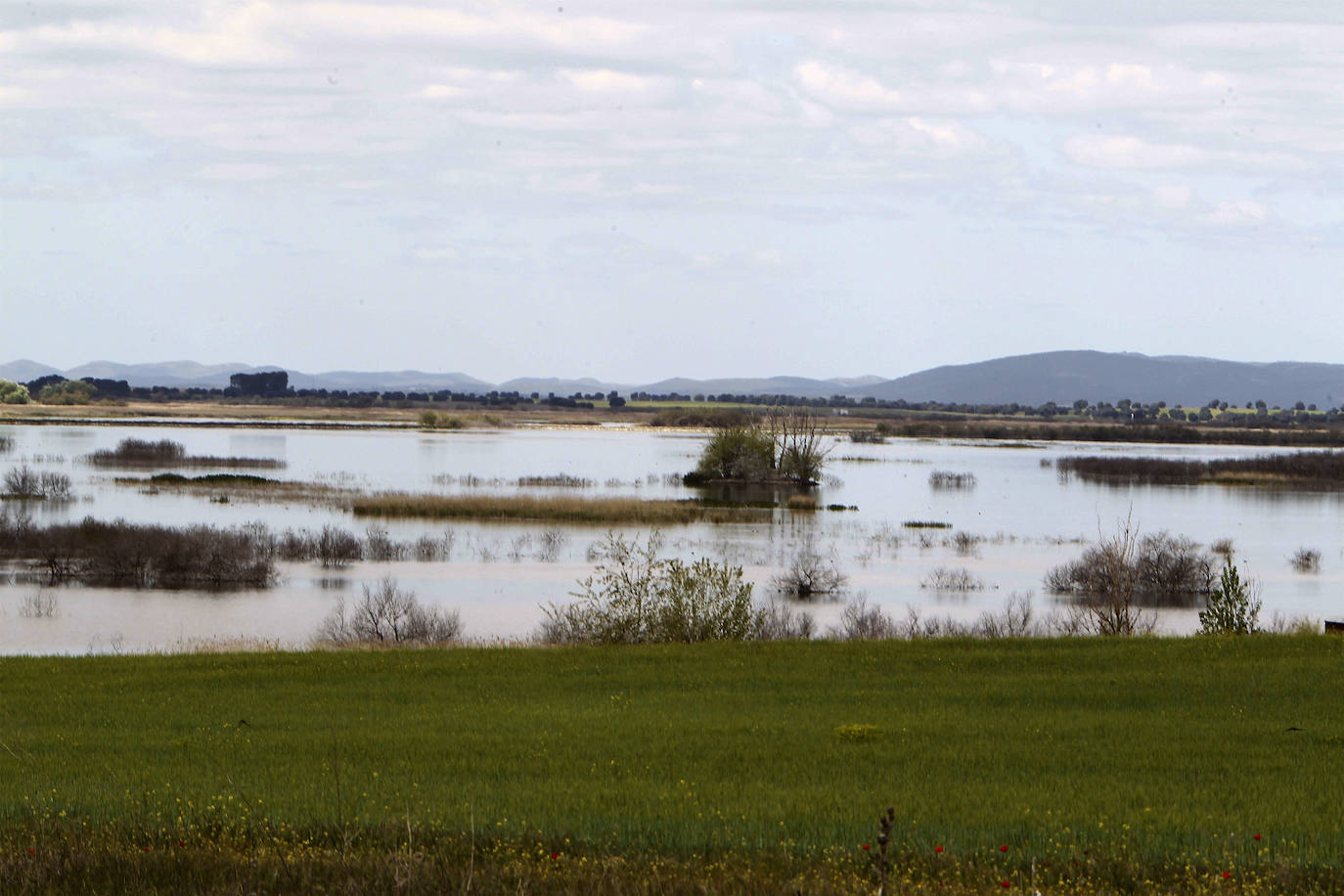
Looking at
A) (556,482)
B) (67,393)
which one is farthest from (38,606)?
(67,393)

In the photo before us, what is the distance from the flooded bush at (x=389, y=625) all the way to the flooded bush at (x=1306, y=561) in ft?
97.2

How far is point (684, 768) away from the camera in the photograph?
1145 centimetres

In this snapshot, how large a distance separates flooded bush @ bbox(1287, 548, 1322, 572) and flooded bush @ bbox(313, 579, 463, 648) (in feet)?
97.2

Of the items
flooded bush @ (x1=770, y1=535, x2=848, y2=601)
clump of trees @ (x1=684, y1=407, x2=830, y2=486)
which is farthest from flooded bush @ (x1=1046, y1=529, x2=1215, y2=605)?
clump of trees @ (x1=684, y1=407, x2=830, y2=486)

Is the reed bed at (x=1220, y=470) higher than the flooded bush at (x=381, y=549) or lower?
higher

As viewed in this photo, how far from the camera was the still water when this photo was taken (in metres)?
32.8

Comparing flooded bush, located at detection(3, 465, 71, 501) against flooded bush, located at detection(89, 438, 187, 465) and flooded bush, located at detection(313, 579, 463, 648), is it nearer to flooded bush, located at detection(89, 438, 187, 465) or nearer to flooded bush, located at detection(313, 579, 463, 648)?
flooded bush, located at detection(89, 438, 187, 465)

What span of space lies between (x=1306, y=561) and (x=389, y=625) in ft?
106

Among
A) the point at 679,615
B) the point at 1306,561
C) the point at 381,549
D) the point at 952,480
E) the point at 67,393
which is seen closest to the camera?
the point at 679,615

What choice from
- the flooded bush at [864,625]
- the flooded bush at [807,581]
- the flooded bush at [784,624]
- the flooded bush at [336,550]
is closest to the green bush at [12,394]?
the flooded bush at [336,550]

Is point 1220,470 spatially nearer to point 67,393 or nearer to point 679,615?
point 679,615

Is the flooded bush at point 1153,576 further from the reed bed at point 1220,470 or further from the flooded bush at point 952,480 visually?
the reed bed at point 1220,470

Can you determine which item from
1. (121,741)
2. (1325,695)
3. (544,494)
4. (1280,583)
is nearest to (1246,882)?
(1325,695)

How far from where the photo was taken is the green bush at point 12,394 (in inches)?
6634
